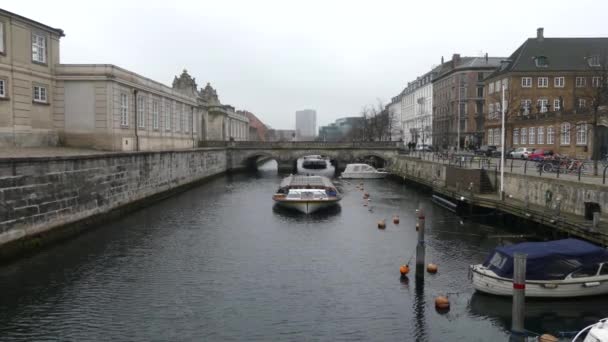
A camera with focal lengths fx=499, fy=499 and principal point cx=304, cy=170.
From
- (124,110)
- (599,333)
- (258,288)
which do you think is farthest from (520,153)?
(599,333)

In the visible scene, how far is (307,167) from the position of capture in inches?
3743

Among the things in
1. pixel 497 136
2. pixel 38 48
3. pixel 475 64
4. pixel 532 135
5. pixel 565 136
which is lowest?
pixel 565 136

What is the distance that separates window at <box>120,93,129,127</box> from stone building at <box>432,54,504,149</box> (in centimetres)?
6339

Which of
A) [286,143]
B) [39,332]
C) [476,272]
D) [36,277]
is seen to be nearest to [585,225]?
[476,272]

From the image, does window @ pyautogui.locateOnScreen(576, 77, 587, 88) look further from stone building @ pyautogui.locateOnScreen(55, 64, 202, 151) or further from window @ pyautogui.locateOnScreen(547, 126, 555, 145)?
stone building @ pyautogui.locateOnScreen(55, 64, 202, 151)

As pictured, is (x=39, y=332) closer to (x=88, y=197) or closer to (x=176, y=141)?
(x=88, y=197)

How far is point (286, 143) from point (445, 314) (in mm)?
63077

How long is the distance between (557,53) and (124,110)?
61.9 m

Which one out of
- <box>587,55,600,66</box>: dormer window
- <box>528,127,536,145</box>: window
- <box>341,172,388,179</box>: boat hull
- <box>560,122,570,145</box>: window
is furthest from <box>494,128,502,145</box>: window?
<box>341,172,388,179</box>: boat hull

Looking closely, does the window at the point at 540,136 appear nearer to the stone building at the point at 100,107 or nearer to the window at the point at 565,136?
the window at the point at 565,136

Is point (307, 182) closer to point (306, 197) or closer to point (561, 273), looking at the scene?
point (306, 197)

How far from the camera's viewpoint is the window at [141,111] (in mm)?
45031

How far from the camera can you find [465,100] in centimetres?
9544

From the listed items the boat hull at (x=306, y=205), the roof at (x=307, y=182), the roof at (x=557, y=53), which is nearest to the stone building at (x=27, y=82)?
the boat hull at (x=306, y=205)
